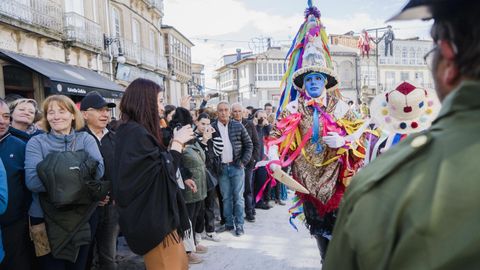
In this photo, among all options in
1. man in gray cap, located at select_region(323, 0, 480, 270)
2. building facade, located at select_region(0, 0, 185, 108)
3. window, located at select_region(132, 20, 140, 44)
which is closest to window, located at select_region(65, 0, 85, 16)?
building facade, located at select_region(0, 0, 185, 108)

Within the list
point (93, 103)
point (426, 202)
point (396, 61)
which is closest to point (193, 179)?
point (93, 103)

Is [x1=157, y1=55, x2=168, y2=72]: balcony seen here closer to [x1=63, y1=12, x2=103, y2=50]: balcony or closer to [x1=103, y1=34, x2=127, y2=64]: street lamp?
[x1=103, y1=34, x2=127, y2=64]: street lamp

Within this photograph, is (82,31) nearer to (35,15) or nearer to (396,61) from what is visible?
(35,15)

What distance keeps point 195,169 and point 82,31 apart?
36.5ft

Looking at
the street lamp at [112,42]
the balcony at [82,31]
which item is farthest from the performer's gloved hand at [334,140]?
the street lamp at [112,42]

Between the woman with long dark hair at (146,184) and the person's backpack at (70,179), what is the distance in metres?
0.50

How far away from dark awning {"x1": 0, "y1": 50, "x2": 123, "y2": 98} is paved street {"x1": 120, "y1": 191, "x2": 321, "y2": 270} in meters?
6.60

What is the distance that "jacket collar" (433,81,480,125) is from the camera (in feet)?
2.26

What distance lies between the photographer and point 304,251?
172 inches

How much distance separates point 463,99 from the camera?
2.29 feet

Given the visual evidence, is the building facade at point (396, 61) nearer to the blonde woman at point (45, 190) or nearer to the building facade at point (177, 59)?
the building facade at point (177, 59)

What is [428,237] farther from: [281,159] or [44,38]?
[44,38]

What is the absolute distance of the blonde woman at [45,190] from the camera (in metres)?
2.64

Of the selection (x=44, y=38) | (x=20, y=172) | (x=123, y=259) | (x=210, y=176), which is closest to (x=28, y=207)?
(x=20, y=172)
